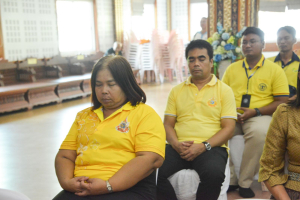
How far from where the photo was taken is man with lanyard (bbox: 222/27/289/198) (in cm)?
268

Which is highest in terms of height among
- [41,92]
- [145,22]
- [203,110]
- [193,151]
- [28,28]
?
[145,22]

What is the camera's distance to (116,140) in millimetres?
1699

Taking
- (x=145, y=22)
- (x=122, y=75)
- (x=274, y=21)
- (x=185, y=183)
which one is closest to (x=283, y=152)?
(x=185, y=183)

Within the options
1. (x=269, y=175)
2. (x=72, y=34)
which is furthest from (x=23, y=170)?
(x=72, y=34)

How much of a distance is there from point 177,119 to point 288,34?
1.47m

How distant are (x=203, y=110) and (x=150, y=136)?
79cm

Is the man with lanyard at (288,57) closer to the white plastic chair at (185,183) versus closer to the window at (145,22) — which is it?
the white plastic chair at (185,183)

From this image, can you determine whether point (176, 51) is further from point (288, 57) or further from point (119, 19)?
point (288, 57)

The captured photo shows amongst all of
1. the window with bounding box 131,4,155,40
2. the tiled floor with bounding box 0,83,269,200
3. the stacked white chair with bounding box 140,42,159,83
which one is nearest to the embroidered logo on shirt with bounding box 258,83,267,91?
the tiled floor with bounding box 0,83,269,200

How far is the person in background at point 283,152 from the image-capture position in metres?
1.54

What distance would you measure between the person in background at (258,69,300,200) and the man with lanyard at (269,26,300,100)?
→ 1679 millimetres

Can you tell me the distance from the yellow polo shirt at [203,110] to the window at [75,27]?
23.5 ft

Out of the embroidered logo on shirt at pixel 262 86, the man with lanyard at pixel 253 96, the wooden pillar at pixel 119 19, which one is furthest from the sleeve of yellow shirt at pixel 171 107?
the wooden pillar at pixel 119 19

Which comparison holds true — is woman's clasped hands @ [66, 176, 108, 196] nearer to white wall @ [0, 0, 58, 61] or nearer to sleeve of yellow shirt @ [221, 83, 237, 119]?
sleeve of yellow shirt @ [221, 83, 237, 119]
